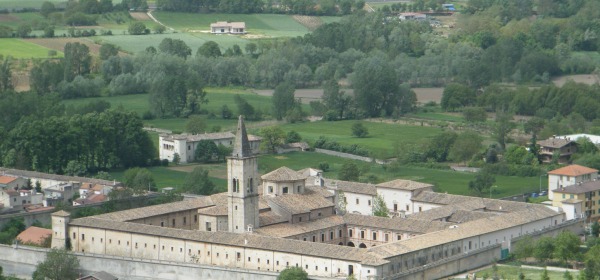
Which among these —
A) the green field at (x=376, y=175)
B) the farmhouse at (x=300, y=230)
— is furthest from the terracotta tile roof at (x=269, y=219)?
the green field at (x=376, y=175)

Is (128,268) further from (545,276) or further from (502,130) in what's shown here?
(502,130)

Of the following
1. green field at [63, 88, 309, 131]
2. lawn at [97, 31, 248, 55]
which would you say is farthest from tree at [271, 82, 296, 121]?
lawn at [97, 31, 248, 55]

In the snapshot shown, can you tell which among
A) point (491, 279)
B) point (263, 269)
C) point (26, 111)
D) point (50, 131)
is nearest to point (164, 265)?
point (263, 269)

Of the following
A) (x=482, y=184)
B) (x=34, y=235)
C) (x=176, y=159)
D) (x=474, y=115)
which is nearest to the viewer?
(x=34, y=235)

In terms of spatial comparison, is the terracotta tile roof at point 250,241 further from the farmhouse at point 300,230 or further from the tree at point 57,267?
the tree at point 57,267

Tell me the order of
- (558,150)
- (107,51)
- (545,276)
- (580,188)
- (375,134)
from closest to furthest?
(545,276) < (580,188) < (558,150) < (375,134) < (107,51)

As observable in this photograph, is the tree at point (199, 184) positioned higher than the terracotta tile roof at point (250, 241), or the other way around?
the terracotta tile roof at point (250, 241)

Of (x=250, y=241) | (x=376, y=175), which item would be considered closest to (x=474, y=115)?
(x=376, y=175)

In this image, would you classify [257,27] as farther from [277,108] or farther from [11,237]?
[11,237]
